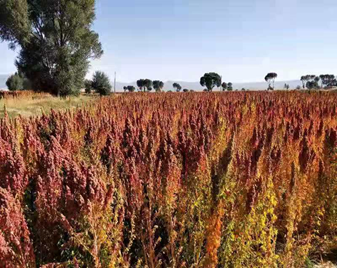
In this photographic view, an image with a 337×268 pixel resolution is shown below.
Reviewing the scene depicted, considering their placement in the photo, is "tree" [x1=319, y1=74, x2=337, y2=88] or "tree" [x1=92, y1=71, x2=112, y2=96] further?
"tree" [x1=319, y1=74, x2=337, y2=88]

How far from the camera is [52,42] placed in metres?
23.4

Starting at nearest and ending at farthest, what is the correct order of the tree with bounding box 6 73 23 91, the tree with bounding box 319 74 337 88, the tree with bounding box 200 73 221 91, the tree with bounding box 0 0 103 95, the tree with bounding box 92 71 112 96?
the tree with bounding box 0 0 103 95 → the tree with bounding box 92 71 112 96 → the tree with bounding box 6 73 23 91 → the tree with bounding box 200 73 221 91 → the tree with bounding box 319 74 337 88

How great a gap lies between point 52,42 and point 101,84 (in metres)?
6.61

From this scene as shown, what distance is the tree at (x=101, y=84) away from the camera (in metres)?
28.8

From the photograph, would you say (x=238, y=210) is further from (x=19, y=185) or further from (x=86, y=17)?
(x=86, y=17)

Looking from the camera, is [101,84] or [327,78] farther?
[327,78]

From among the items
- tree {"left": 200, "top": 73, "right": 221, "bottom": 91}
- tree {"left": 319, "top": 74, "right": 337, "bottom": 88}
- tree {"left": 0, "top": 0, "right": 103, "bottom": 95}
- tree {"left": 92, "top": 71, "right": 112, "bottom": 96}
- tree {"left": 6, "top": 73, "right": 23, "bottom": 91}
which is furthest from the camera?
tree {"left": 319, "top": 74, "right": 337, "bottom": 88}

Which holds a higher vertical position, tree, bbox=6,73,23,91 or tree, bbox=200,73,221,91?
tree, bbox=200,73,221,91

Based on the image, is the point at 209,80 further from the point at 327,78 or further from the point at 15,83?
the point at 327,78

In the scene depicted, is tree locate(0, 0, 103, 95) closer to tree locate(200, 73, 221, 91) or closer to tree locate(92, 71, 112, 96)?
tree locate(92, 71, 112, 96)

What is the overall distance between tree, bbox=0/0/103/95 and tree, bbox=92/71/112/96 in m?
3.62

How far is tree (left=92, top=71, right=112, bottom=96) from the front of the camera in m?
28.8

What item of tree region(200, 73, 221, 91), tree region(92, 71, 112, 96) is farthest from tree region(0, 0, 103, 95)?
tree region(200, 73, 221, 91)

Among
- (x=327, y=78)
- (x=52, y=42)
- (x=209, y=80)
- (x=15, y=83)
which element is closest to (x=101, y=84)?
(x=52, y=42)
